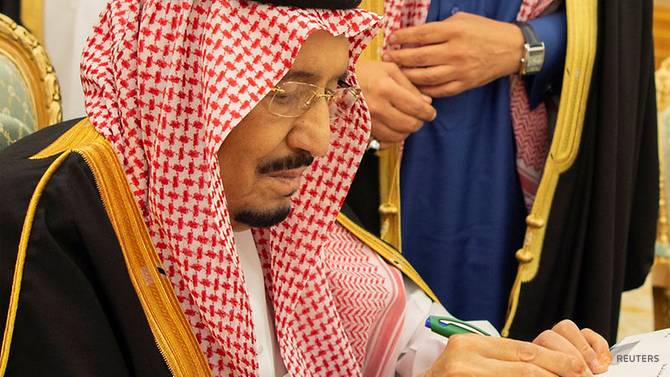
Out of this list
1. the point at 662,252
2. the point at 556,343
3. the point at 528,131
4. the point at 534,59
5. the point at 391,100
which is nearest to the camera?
the point at 556,343

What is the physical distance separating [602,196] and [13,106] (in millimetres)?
1358

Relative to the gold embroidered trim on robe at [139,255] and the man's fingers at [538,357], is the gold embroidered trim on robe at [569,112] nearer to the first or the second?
the man's fingers at [538,357]

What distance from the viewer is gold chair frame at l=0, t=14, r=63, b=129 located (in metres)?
1.95

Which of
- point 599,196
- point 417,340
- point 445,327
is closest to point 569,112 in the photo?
point 599,196

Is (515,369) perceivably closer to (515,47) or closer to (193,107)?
(193,107)

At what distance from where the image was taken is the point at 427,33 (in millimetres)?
2260

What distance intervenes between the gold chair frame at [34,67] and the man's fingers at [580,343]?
1.05 meters

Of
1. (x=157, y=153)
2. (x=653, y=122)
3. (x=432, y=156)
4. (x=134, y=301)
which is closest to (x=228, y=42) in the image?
(x=157, y=153)

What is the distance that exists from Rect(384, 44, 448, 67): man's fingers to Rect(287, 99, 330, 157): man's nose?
0.70 metres

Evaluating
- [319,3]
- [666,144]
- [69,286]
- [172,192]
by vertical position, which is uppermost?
[319,3]

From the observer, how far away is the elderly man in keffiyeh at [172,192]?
4.50ft

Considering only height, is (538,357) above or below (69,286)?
below

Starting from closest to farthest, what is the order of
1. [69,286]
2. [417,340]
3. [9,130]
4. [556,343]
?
[69,286] < [556,343] < [9,130] < [417,340]

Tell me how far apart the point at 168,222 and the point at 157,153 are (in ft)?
0.34
